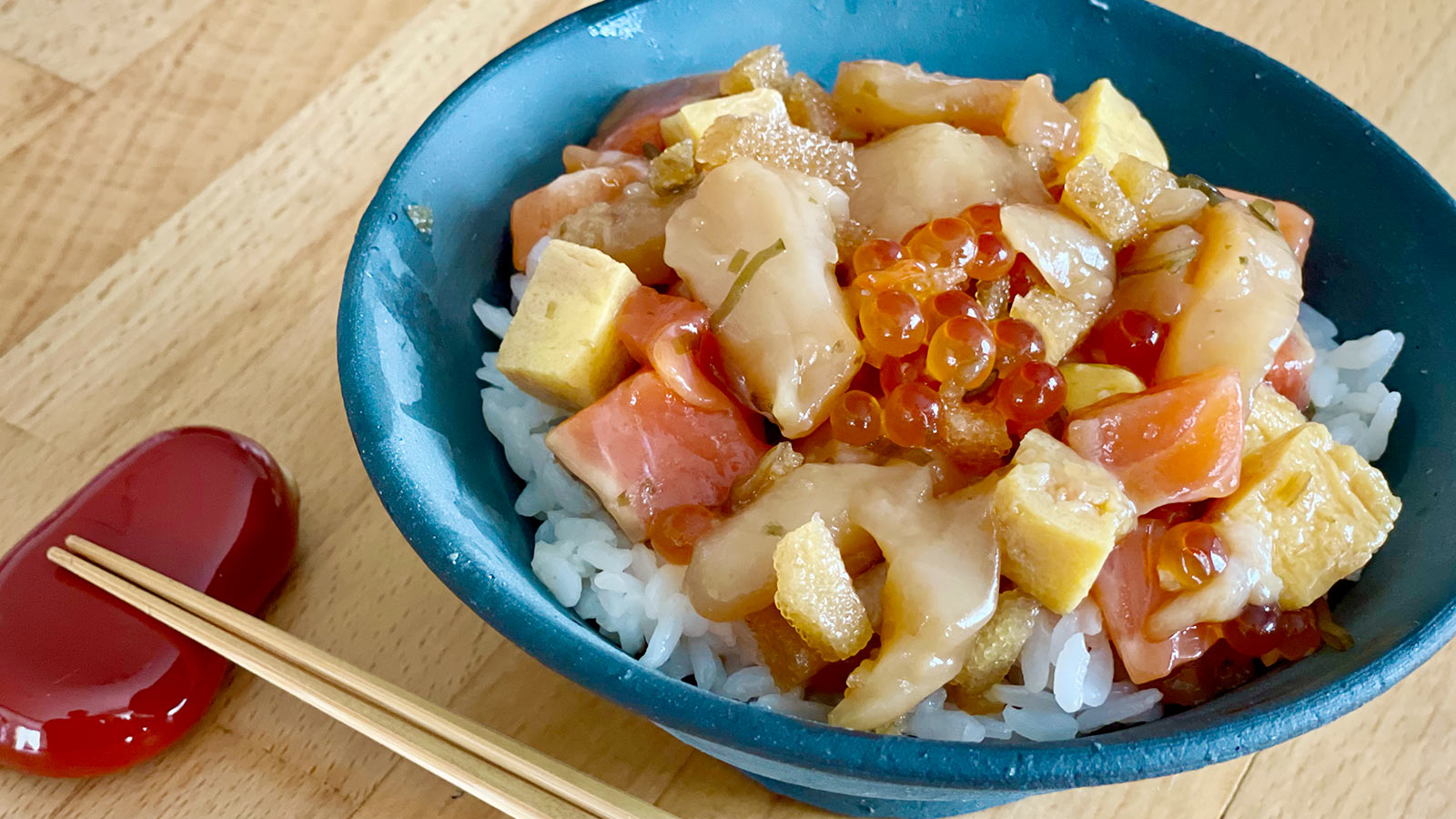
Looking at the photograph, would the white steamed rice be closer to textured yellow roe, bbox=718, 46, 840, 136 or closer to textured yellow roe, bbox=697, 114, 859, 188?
textured yellow roe, bbox=697, 114, 859, 188

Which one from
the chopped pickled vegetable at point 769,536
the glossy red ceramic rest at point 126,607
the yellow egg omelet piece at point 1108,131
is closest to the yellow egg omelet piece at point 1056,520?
the chopped pickled vegetable at point 769,536

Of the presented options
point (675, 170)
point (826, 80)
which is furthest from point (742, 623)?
point (826, 80)

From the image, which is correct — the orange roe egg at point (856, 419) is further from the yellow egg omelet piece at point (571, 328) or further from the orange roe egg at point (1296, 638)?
the orange roe egg at point (1296, 638)

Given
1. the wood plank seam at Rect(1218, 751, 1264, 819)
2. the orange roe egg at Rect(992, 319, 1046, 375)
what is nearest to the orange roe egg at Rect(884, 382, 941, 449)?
the orange roe egg at Rect(992, 319, 1046, 375)

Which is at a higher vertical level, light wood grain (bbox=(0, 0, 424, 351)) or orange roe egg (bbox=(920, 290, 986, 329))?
orange roe egg (bbox=(920, 290, 986, 329))

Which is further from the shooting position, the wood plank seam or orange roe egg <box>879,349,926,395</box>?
the wood plank seam

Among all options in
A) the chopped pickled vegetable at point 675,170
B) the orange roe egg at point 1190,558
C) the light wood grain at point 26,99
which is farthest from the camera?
the light wood grain at point 26,99

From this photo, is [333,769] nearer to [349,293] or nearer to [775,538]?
[349,293]

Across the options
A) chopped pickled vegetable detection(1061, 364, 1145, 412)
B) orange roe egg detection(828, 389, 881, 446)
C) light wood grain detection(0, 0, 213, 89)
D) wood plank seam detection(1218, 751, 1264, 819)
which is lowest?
wood plank seam detection(1218, 751, 1264, 819)
